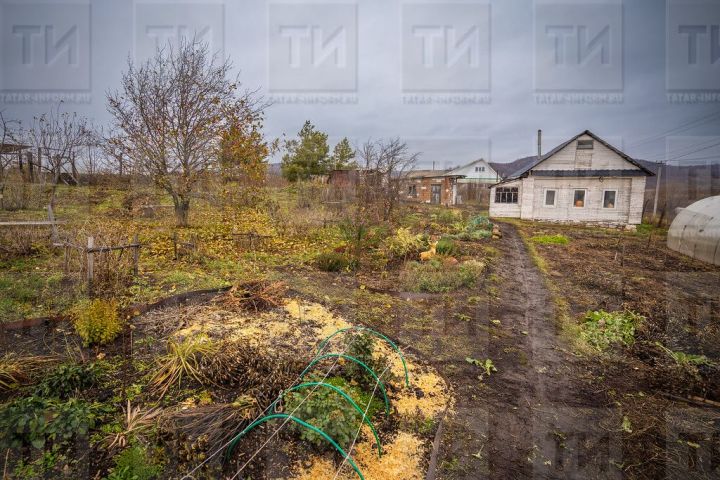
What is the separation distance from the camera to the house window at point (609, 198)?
19031mm

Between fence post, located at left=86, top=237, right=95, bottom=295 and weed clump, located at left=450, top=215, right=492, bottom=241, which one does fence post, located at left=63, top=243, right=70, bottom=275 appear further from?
weed clump, located at left=450, top=215, right=492, bottom=241

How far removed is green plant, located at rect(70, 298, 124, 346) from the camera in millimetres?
4711

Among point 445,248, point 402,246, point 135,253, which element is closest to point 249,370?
point 135,253

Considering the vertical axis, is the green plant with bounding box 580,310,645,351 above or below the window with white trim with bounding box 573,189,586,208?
below

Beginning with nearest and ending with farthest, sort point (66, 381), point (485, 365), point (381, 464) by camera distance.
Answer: point (381, 464)
point (66, 381)
point (485, 365)

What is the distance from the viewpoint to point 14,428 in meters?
2.75

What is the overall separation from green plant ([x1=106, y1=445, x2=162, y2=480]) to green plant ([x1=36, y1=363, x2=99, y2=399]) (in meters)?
1.29

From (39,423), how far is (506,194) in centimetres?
2365

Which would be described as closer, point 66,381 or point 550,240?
point 66,381

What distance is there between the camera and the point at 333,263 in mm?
9117

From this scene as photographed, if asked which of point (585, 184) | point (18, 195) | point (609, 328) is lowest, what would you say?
point (609, 328)

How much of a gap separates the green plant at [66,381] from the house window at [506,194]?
22944mm

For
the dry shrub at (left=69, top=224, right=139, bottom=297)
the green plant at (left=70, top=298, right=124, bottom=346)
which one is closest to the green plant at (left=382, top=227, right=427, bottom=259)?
the dry shrub at (left=69, top=224, right=139, bottom=297)

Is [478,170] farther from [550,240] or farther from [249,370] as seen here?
[249,370]
